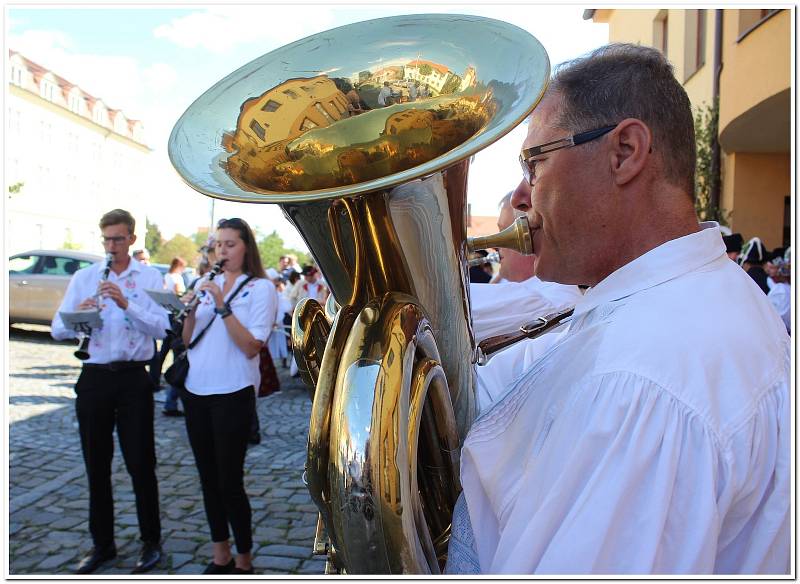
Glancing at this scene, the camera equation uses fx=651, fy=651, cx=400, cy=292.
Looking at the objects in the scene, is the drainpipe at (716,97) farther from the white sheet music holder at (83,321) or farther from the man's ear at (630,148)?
the man's ear at (630,148)

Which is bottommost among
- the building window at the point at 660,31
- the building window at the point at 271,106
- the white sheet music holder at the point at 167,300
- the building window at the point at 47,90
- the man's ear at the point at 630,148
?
the white sheet music holder at the point at 167,300

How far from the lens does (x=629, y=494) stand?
860 mm

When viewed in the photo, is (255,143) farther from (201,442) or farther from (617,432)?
(201,442)

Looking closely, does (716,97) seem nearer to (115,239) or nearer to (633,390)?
(115,239)

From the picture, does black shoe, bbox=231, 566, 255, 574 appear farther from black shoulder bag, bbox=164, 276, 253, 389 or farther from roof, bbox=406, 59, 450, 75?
roof, bbox=406, 59, 450, 75

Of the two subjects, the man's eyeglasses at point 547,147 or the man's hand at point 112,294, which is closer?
the man's eyeglasses at point 547,147

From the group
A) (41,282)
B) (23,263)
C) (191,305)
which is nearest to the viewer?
(191,305)

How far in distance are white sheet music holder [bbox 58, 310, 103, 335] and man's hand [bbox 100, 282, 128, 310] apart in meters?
0.13

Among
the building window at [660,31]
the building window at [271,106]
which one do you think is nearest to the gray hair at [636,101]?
the building window at [271,106]

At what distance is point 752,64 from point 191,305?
701 cm

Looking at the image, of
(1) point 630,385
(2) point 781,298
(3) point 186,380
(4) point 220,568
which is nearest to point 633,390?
(1) point 630,385

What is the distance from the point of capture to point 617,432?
88 centimetres

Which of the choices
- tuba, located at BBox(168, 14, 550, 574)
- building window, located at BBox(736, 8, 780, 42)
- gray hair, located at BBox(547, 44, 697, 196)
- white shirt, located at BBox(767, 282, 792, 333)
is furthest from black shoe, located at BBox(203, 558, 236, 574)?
building window, located at BBox(736, 8, 780, 42)

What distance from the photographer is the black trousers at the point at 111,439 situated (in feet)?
11.3
